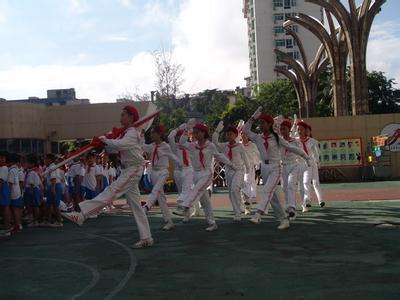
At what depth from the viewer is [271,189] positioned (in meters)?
10.3

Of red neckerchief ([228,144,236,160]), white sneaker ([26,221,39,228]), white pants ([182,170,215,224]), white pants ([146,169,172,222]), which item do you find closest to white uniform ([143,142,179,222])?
white pants ([146,169,172,222])

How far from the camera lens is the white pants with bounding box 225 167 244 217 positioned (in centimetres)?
1177

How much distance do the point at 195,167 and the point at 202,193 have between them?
1.92ft

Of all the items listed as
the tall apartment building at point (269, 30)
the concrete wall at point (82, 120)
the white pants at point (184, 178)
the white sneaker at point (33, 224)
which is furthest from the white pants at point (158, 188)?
the tall apartment building at point (269, 30)

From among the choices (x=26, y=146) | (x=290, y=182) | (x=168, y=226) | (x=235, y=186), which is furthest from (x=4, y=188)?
(x=26, y=146)

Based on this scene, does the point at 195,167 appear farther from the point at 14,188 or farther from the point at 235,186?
the point at 14,188

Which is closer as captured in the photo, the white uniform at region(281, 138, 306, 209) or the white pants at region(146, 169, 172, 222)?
the white pants at region(146, 169, 172, 222)

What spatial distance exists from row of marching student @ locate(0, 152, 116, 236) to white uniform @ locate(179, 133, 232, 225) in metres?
2.60

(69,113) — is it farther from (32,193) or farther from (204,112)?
(204,112)

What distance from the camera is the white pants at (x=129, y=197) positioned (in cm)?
884

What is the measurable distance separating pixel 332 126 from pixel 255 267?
2170 cm

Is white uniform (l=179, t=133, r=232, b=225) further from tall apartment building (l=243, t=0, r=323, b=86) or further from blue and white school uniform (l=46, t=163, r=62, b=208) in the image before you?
tall apartment building (l=243, t=0, r=323, b=86)

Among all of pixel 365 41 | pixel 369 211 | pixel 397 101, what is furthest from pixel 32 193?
pixel 397 101

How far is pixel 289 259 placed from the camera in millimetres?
7379
